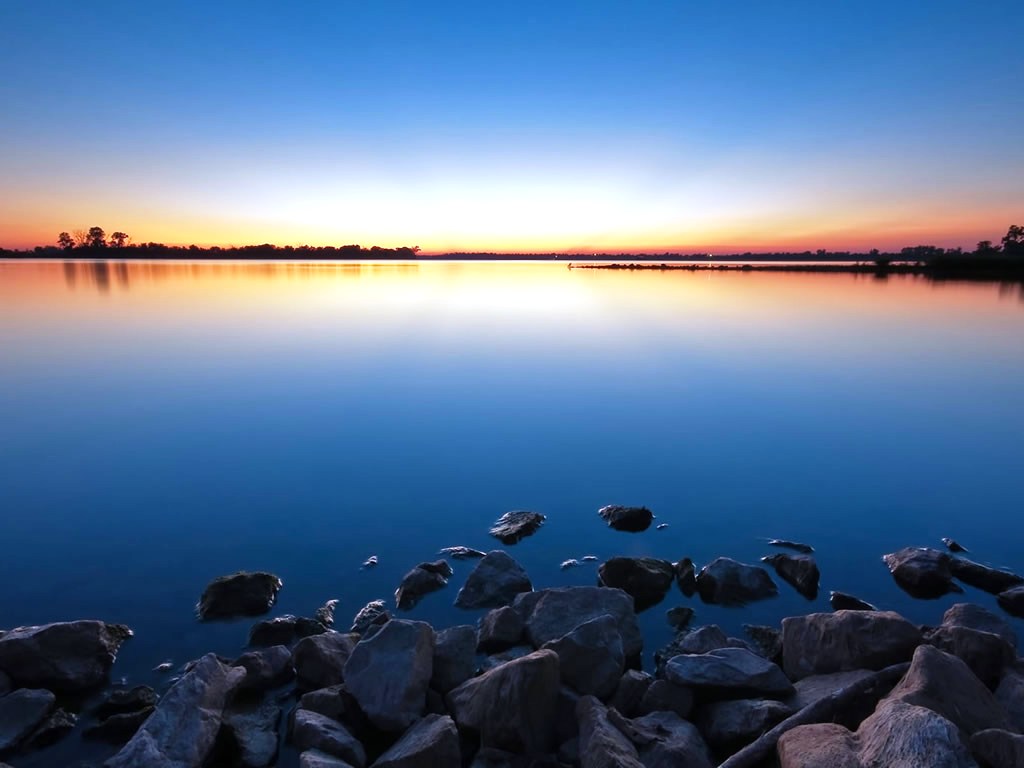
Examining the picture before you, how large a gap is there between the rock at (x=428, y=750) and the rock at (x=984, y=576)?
6454 millimetres

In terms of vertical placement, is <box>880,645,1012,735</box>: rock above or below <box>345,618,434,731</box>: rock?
above

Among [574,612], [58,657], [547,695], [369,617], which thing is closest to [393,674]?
[547,695]

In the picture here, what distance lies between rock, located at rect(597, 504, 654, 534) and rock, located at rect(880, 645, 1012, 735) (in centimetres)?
414

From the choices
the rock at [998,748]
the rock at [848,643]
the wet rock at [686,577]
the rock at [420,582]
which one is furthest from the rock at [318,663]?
the rock at [998,748]

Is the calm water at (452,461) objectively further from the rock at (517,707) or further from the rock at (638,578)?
the rock at (517,707)

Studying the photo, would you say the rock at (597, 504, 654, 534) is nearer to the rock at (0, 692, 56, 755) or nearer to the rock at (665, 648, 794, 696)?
the rock at (665, 648, 794, 696)

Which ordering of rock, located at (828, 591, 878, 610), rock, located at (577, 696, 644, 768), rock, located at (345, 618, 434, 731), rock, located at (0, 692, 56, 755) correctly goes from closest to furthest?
1. rock, located at (577, 696, 644, 768)
2. rock, located at (0, 692, 56, 755)
3. rock, located at (345, 618, 434, 731)
4. rock, located at (828, 591, 878, 610)

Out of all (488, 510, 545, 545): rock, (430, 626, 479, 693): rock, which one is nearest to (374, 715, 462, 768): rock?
(430, 626, 479, 693): rock

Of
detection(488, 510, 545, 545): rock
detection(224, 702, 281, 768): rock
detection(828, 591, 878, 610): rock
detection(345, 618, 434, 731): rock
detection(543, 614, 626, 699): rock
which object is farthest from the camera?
detection(488, 510, 545, 545): rock

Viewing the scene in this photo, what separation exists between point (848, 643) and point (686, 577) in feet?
6.83

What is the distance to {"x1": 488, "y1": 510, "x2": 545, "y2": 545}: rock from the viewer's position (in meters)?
7.59

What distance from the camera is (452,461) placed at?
1044cm

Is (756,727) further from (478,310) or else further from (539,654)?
(478,310)

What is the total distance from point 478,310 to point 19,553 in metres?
32.6
